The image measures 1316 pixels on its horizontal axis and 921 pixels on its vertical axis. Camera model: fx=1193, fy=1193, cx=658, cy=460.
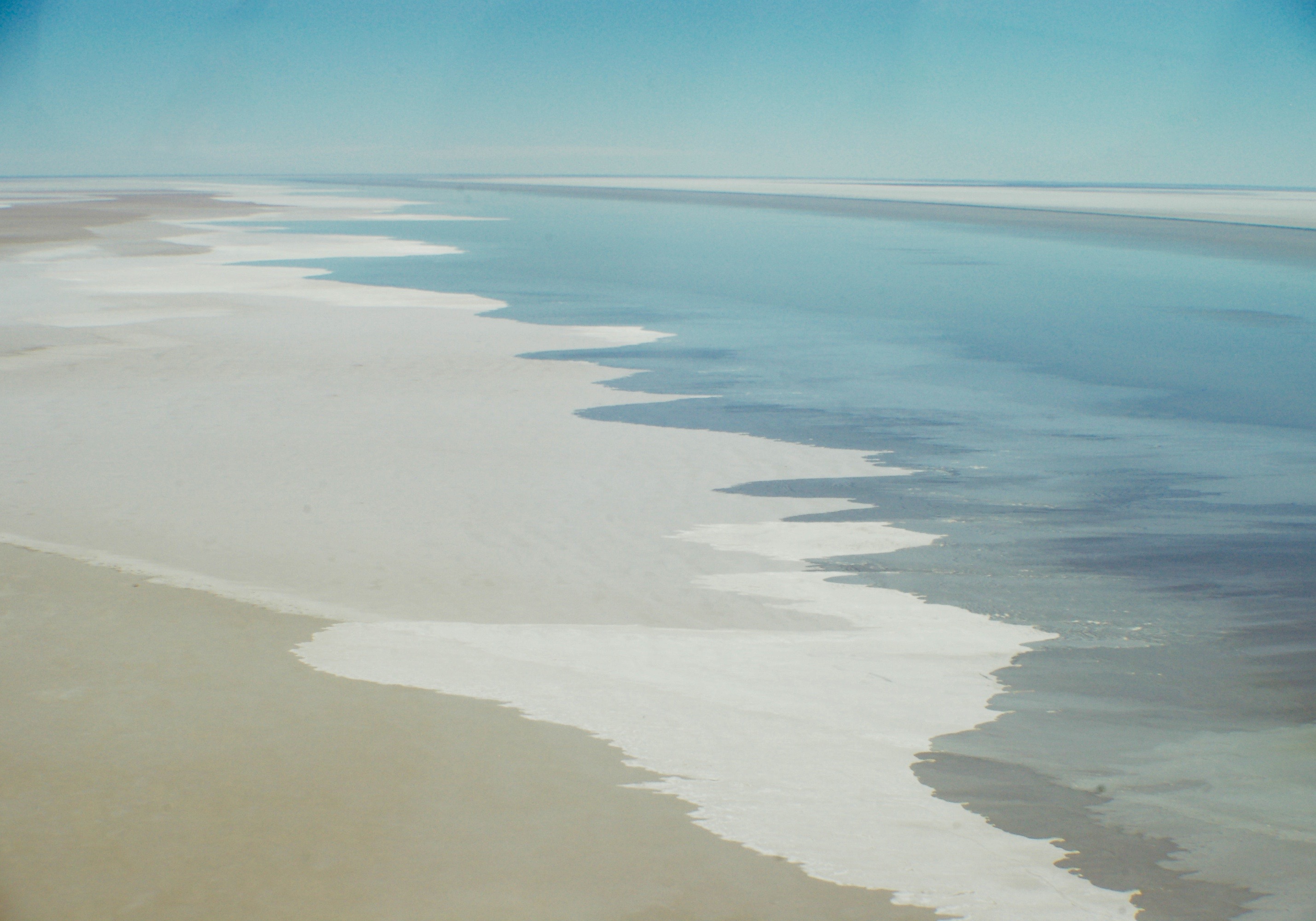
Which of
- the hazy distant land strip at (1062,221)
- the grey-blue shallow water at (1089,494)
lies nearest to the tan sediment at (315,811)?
the grey-blue shallow water at (1089,494)

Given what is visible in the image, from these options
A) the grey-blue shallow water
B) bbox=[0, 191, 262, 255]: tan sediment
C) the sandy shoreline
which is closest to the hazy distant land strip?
the grey-blue shallow water

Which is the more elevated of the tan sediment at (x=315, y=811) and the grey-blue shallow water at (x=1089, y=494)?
the grey-blue shallow water at (x=1089, y=494)

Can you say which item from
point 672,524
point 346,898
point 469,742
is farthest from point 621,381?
point 346,898

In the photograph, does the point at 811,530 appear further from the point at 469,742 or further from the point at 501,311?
the point at 501,311

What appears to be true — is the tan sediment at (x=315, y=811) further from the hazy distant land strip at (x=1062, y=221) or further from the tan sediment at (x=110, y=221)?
the hazy distant land strip at (x=1062, y=221)

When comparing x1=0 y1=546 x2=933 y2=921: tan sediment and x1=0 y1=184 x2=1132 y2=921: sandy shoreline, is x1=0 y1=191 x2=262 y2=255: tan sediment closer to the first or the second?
x1=0 y1=184 x2=1132 y2=921: sandy shoreline

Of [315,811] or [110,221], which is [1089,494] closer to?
[315,811]

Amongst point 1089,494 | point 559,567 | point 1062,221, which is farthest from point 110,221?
point 1062,221

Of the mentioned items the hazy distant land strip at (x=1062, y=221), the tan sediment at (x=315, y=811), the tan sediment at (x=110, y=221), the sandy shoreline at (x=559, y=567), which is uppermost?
the hazy distant land strip at (x=1062, y=221)
